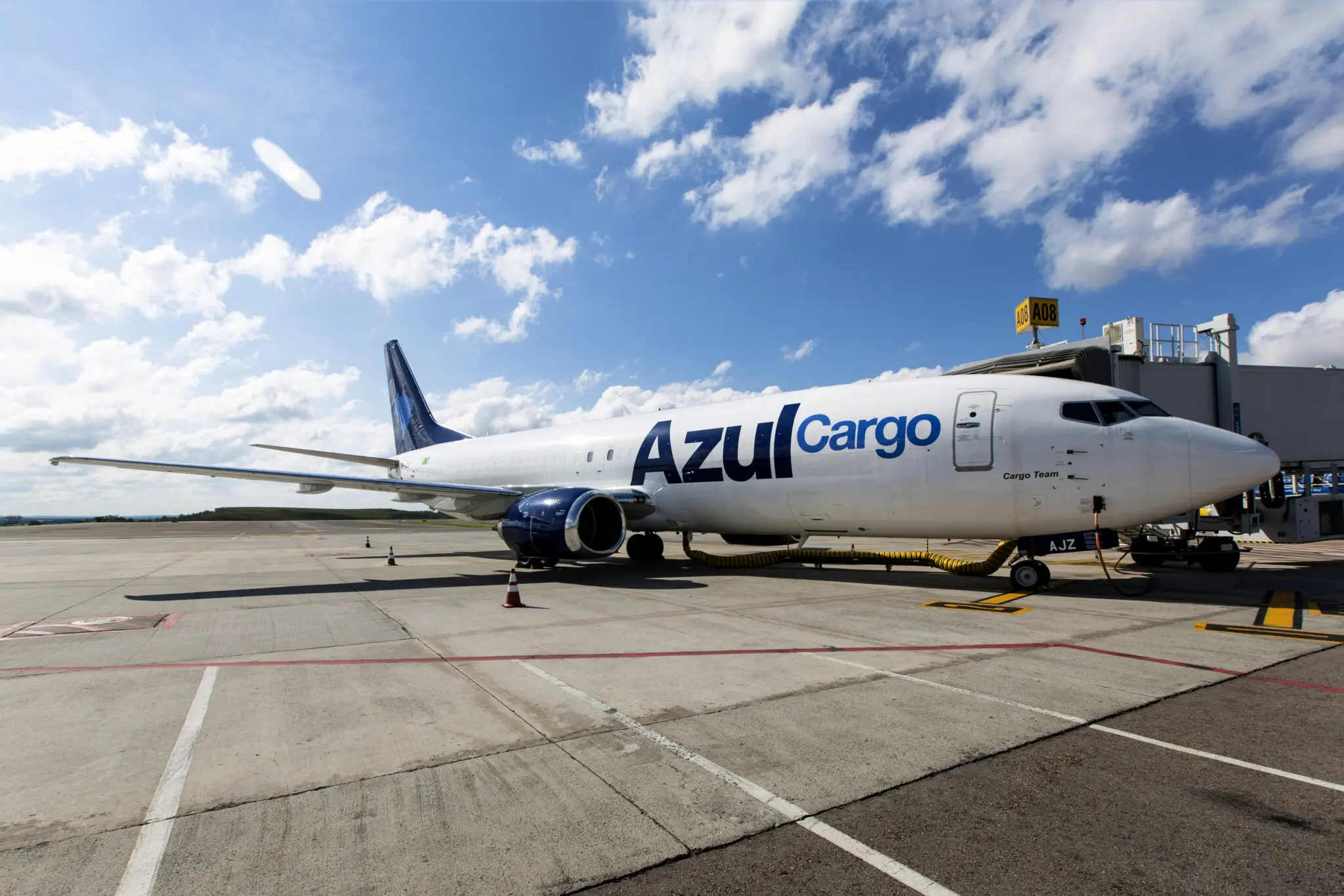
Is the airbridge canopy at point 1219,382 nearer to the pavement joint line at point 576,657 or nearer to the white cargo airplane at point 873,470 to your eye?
the white cargo airplane at point 873,470

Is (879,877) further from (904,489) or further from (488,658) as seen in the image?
(904,489)

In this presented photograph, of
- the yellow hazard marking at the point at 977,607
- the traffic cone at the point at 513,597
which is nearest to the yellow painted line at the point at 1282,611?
the yellow hazard marking at the point at 977,607

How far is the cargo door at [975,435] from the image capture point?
1120cm

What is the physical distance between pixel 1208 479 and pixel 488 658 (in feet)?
34.9

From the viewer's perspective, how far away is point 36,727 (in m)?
4.99

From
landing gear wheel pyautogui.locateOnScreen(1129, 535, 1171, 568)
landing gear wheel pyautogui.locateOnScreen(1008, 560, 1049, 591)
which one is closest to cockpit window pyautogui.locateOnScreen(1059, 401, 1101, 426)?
landing gear wheel pyautogui.locateOnScreen(1008, 560, 1049, 591)

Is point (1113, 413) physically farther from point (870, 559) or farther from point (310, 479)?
point (310, 479)

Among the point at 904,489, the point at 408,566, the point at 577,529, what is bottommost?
the point at 408,566

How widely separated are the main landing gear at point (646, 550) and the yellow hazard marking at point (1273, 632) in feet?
41.7

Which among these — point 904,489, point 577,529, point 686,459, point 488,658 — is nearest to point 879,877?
point 488,658

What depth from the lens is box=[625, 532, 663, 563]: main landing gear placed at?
61.4ft

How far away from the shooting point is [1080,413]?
10.8 meters

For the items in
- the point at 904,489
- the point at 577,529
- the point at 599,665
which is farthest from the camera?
the point at 577,529

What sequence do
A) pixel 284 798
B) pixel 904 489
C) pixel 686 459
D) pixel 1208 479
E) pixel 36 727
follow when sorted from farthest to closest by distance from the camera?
pixel 686 459
pixel 904 489
pixel 1208 479
pixel 36 727
pixel 284 798
